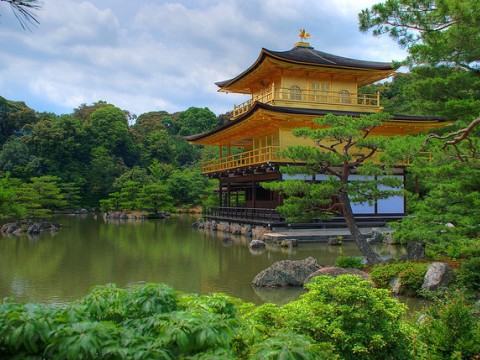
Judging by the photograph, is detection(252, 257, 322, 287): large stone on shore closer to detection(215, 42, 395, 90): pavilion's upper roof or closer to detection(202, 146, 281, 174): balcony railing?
detection(202, 146, 281, 174): balcony railing

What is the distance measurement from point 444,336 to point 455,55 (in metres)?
6.95

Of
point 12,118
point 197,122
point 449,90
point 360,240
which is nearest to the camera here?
point 449,90

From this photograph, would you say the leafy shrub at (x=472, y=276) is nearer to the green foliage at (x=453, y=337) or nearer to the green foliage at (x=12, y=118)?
the green foliage at (x=453, y=337)

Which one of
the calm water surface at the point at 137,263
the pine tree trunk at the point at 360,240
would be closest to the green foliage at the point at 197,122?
the calm water surface at the point at 137,263

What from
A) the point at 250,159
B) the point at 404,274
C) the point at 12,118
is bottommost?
the point at 404,274

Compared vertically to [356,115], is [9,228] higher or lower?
lower

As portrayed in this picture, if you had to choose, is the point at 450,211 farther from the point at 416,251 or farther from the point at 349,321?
the point at 349,321

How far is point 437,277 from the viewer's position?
787 centimetres

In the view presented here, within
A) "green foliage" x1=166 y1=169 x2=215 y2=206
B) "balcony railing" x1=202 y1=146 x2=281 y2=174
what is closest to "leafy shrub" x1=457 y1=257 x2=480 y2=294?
"balcony railing" x1=202 y1=146 x2=281 y2=174

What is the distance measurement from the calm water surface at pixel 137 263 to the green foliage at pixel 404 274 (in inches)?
64.9

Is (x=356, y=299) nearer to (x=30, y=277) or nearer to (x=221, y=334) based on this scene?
(x=221, y=334)

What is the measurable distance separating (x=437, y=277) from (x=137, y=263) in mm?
7779

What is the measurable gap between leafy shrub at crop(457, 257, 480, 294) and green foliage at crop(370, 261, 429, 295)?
0.76 m

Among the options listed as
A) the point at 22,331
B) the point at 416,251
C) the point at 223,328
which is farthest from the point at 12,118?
the point at 223,328
